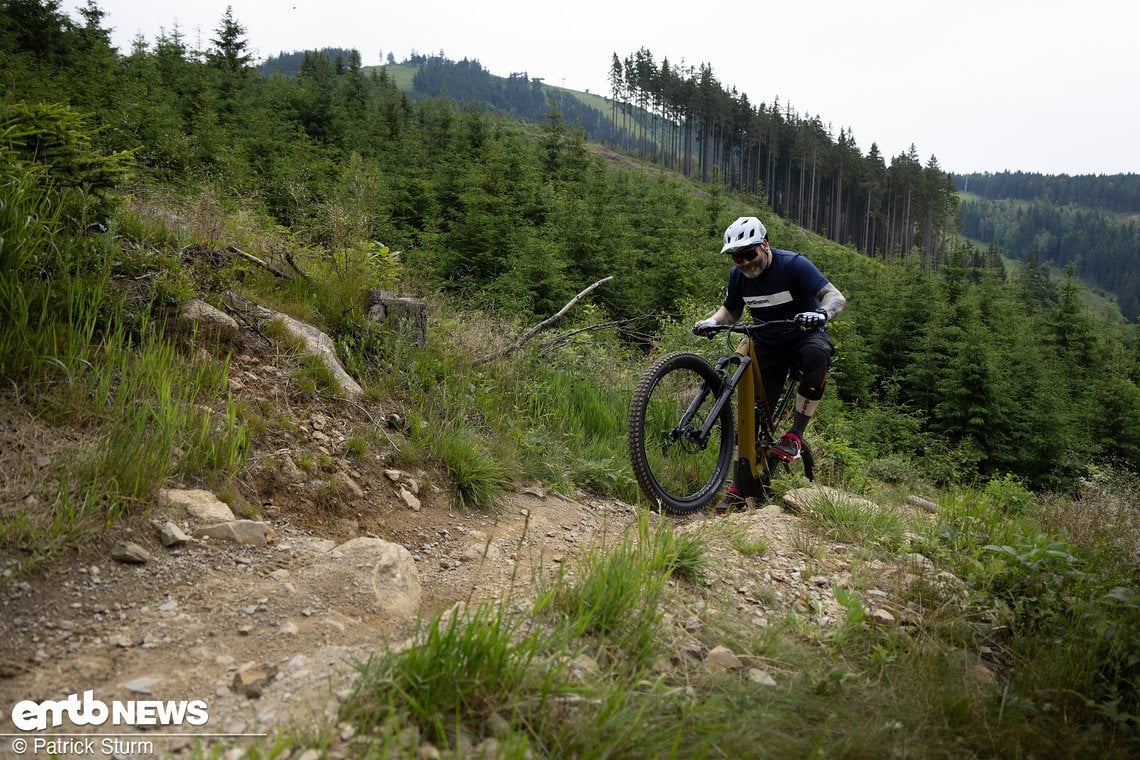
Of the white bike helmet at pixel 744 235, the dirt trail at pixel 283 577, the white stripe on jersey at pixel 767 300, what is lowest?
the dirt trail at pixel 283 577

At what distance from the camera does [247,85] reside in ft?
112

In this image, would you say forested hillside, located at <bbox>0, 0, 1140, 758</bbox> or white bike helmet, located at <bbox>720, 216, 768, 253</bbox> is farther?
white bike helmet, located at <bbox>720, 216, 768, 253</bbox>

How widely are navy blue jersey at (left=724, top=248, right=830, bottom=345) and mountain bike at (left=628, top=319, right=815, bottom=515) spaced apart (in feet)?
0.52

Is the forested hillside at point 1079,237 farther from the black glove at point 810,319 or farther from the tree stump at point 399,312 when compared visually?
the tree stump at point 399,312

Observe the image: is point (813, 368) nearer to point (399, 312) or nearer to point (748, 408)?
point (748, 408)

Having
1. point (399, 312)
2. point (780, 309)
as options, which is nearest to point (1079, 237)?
point (780, 309)

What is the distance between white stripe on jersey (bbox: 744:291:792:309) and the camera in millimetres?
5091

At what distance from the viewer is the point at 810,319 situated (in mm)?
4691

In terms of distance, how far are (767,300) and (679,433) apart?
53.4 inches

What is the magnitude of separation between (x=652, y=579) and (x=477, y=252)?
54.3ft

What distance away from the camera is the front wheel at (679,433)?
15.4ft

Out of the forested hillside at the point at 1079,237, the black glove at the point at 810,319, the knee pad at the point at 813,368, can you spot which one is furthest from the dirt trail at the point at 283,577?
the forested hillside at the point at 1079,237

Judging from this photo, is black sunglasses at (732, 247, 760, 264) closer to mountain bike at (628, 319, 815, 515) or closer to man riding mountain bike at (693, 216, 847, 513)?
man riding mountain bike at (693, 216, 847, 513)

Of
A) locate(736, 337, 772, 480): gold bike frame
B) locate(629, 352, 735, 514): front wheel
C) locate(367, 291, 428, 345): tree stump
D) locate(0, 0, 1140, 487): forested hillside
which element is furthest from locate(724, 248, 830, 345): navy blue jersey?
locate(0, 0, 1140, 487): forested hillside
